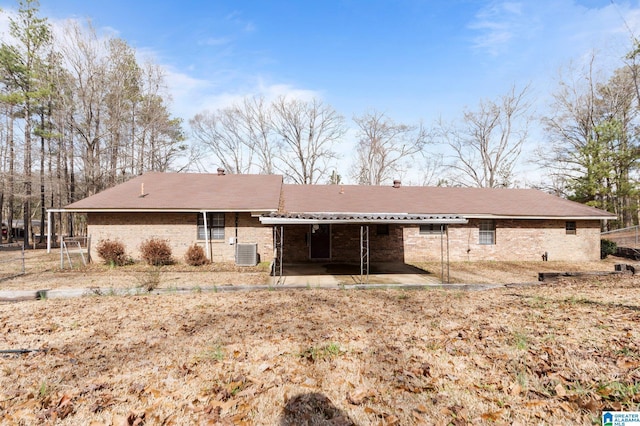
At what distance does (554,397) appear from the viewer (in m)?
3.06

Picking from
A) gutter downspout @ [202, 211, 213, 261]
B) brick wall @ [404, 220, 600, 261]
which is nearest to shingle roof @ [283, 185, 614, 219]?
brick wall @ [404, 220, 600, 261]

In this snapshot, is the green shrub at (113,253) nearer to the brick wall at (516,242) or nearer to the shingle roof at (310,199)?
the shingle roof at (310,199)

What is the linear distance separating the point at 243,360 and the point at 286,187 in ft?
48.9

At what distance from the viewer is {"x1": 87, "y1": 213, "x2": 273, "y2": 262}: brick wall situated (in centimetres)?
1345

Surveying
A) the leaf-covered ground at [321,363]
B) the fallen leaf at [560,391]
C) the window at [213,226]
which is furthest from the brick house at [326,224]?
the fallen leaf at [560,391]

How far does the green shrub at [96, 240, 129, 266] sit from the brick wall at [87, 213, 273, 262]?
472mm

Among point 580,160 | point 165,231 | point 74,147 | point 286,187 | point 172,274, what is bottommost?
point 172,274

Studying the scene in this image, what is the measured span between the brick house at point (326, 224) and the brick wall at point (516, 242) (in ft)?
0.16

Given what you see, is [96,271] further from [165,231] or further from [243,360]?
[243,360]

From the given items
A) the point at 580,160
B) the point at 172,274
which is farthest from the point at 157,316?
the point at 580,160


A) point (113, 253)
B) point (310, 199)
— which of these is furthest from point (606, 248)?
point (113, 253)

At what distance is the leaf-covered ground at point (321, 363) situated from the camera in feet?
9.57

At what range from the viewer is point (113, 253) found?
12664mm

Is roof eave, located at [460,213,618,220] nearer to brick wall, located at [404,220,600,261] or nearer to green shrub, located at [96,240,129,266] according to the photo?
brick wall, located at [404,220,600,261]
